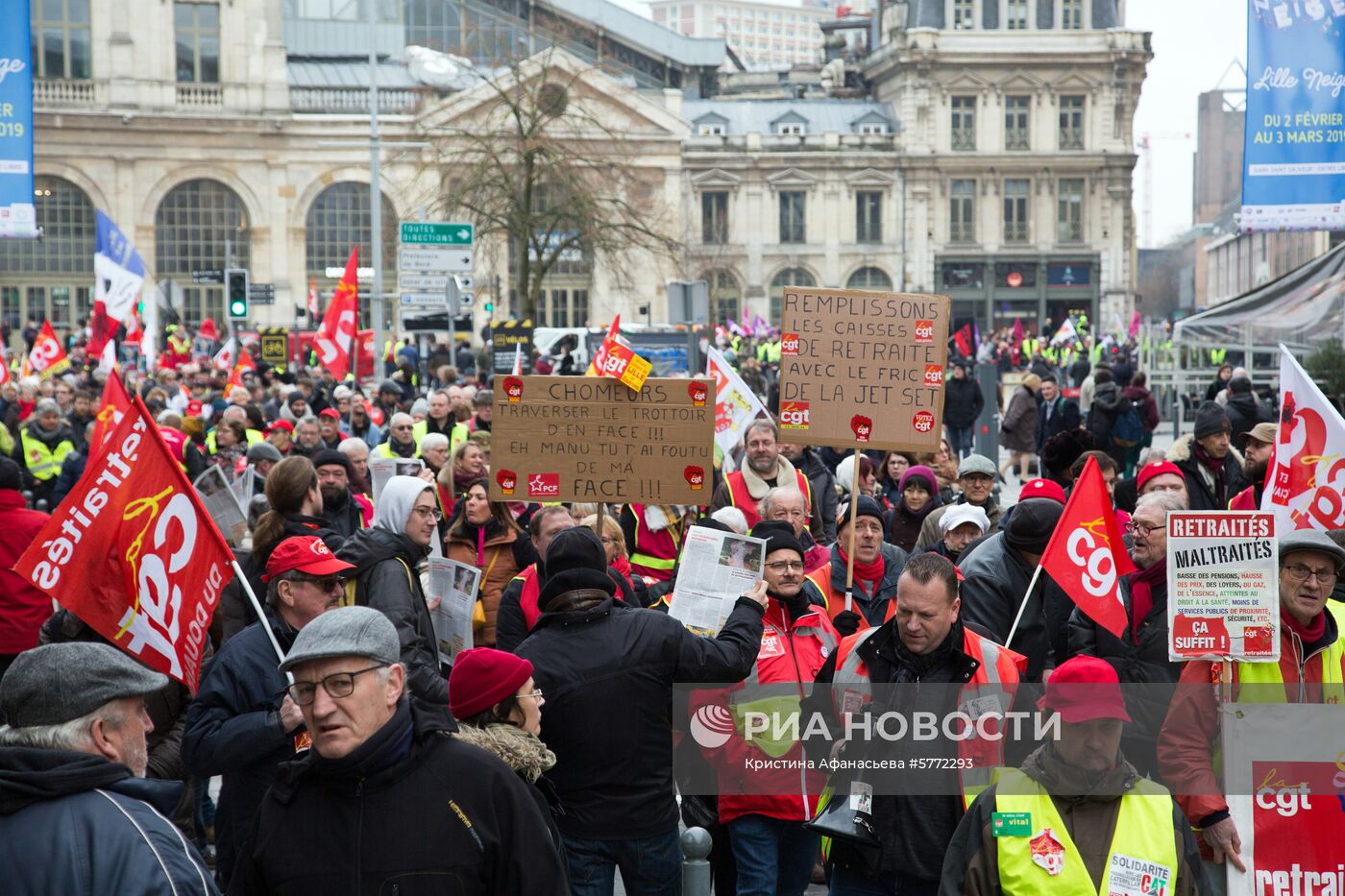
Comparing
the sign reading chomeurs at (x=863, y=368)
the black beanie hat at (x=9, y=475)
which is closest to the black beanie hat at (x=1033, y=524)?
the sign reading chomeurs at (x=863, y=368)

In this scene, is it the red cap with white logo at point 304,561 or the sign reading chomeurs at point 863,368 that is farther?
the sign reading chomeurs at point 863,368

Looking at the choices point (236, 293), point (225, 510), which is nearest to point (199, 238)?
point (236, 293)

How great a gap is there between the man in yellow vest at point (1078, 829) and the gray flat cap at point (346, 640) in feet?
4.93

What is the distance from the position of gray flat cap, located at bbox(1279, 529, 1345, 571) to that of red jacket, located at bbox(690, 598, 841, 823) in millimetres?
1443

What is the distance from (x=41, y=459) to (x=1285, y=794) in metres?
11.3

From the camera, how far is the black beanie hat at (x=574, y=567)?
4.42m

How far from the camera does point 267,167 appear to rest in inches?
2083

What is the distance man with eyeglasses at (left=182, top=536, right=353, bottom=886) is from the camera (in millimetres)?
4328

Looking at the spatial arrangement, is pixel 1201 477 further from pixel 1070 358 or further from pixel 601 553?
pixel 1070 358

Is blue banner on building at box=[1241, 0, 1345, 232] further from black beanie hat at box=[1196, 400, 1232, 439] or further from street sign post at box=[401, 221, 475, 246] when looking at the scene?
street sign post at box=[401, 221, 475, 246]

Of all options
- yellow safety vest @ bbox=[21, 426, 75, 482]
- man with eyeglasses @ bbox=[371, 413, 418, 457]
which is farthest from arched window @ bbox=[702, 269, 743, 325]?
man with eyeglasses @ bbox=[371, 413, 418, 457]

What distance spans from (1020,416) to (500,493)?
11.9 m

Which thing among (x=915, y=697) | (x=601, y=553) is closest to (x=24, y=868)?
(x=601, y=553)

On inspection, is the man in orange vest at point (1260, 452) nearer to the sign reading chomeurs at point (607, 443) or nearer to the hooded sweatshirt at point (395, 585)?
the sign reading chomeurs at point (607, 443)
